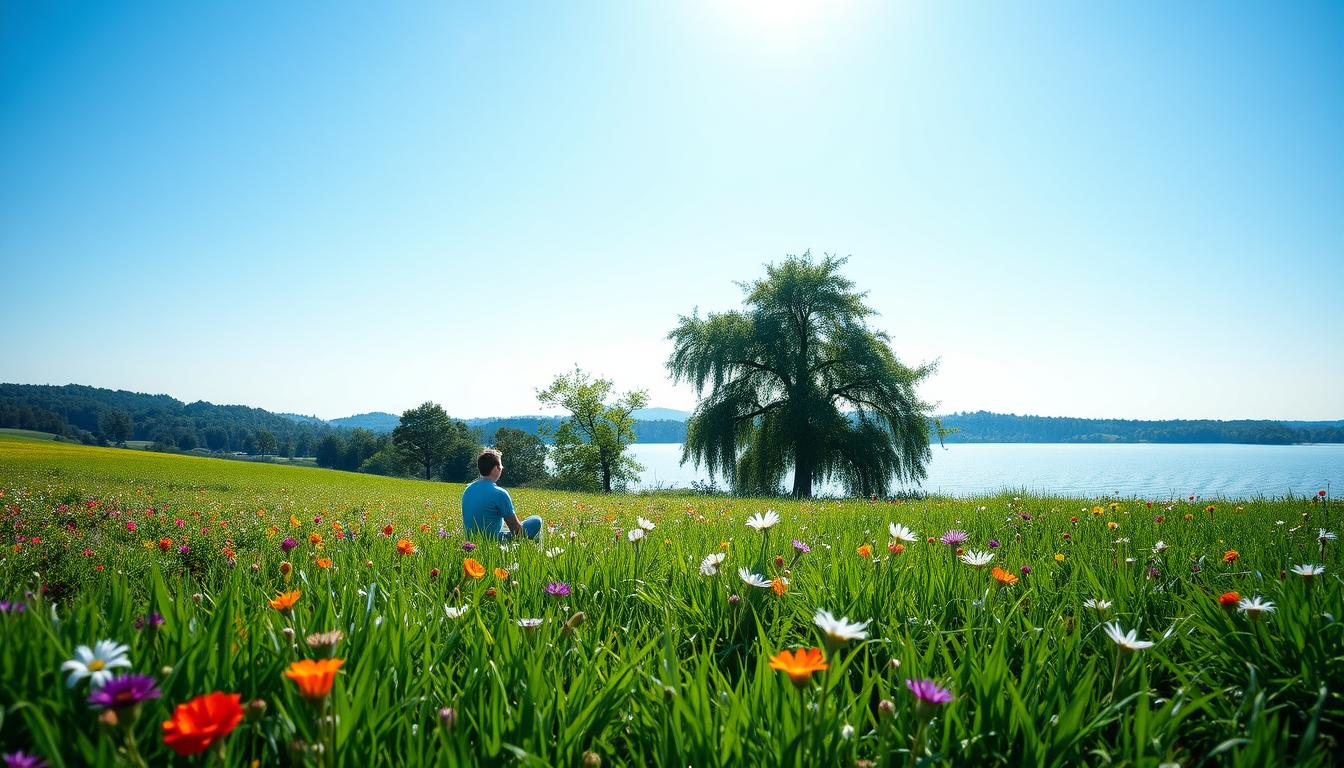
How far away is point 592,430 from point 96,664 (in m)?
37.1

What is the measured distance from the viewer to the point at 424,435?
65.3m

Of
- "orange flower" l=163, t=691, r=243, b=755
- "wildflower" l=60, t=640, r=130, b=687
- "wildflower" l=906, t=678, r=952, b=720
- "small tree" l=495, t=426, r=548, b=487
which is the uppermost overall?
"orange flower" l=163, t=691, r=243, b=755

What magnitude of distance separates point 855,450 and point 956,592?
58.0 feet

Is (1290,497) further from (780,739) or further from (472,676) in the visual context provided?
(472,676)

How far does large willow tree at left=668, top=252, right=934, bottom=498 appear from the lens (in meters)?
A: 19.8

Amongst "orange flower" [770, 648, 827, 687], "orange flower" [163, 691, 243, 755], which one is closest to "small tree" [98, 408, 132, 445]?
"orange flower" [163, 691, 243, 755]

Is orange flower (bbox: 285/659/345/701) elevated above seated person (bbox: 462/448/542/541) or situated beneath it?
elevated above

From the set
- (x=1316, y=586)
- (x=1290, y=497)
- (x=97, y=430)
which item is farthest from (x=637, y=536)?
(x=97, y=430)

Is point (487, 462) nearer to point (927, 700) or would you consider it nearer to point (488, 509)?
point (488, 509)

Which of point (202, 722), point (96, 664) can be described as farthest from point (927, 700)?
point (96, 664)

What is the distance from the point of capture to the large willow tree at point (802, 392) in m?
19.8

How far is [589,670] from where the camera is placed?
1.65 meters

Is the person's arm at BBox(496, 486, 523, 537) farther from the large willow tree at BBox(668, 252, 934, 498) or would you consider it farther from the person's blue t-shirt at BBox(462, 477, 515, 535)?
the large willow tree at BBox(668, 252, 934, 498)

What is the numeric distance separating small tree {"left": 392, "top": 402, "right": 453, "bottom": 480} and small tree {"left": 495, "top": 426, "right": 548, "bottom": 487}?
247 inches
